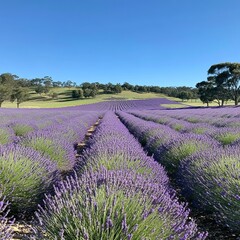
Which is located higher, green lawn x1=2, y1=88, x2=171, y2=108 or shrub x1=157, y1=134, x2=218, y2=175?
shrub x1=157, y1=134, x2=218, y2=175

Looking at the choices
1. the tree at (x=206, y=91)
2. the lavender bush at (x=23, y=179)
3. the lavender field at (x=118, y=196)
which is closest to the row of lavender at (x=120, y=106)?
the tree at (x=206, y=91)

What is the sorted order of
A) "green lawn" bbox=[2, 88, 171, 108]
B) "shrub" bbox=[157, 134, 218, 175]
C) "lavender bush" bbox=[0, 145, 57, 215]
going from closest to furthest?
"lavender bush" bbox=[0, 145, 57, 215] < "shrub" bbox=[157, 134, 218, 175] < "green lawn" bbox=[2, 88, 171, 108]

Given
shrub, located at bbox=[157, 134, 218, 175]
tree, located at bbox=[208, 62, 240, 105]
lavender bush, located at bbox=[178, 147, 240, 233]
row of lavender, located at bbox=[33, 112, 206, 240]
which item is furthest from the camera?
tree, located at bbox=[208, 62, 240, 105]

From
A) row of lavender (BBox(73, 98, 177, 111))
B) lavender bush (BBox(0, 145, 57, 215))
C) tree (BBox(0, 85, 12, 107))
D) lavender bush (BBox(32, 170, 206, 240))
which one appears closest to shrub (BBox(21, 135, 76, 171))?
lavender bush (BBox(0, 145, 57, 215))

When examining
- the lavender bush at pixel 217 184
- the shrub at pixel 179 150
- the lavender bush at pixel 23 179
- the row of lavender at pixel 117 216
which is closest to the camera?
the row of lavender at pixel 117 216

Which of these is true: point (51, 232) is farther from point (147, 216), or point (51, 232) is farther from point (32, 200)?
point (32, 200)

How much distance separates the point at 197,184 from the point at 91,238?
7.34 feet

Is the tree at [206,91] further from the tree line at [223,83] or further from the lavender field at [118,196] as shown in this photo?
the lavender field at [118,196]

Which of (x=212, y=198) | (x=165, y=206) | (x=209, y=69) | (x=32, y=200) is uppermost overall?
(x=209, y=69)

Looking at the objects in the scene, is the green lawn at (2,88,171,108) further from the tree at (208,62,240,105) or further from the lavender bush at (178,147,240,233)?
the lavender bush at (178,147,240,233)

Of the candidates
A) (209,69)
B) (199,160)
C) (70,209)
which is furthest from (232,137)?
A: (209,69)

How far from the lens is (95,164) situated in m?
3.83

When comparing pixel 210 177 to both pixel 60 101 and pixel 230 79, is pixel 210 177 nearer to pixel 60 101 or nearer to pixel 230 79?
pixel 230 79

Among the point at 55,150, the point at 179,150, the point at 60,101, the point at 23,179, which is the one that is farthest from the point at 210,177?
the point at 60,101
